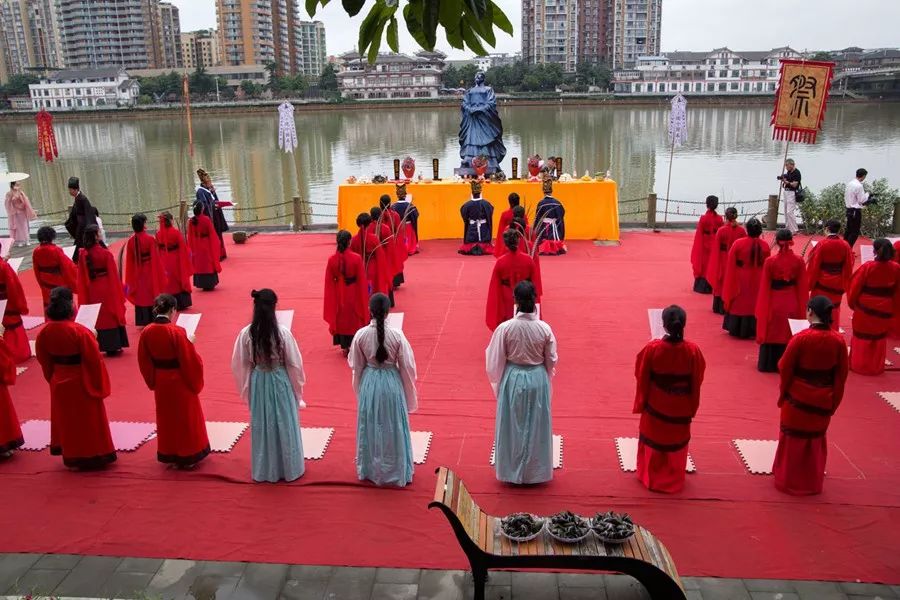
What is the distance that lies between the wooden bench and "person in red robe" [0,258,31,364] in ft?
17.5

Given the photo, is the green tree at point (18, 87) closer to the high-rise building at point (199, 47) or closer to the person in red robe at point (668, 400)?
the high-rise building at point (199, 47)

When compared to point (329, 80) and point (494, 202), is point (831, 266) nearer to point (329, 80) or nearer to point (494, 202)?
point (494, 202)

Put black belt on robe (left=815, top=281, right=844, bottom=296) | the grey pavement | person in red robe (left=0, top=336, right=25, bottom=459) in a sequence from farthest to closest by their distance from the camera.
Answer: black belt on robe (left=815, top=281, right=844, bottom=296) → person in red robe (left=0, top=336, right=25, bottom=459) → the grey pavement

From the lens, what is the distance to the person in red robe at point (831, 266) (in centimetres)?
699

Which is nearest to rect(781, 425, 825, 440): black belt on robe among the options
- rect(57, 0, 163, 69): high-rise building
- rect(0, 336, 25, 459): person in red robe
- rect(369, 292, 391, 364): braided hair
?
rect(369, 292, 391, 364): braided hair

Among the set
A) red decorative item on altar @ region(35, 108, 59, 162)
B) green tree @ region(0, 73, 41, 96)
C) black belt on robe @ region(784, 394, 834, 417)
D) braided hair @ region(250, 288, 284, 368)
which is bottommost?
black belt on robe @ region(784, 394, 834, 417)

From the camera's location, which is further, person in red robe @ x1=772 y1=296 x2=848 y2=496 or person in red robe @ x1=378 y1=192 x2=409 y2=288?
person in red robe @ x1=378 y1=192 x2=409 y2=288

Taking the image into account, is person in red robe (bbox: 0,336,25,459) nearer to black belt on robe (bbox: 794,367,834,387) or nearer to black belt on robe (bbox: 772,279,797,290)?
black belt on robe (bbox: 794,367,834,387)

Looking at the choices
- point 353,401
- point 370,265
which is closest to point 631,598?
point 353,401

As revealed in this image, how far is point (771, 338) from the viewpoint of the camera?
262 inches

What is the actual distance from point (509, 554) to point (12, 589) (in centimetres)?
250

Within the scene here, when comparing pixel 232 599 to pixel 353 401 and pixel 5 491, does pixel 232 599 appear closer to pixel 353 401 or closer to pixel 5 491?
pixel 5 491

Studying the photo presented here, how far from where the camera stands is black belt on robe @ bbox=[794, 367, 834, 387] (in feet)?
14.9

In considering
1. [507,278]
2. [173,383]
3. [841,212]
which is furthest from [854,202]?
[173,383]
